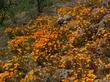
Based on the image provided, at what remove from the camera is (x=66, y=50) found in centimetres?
1411

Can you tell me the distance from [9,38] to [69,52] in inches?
305

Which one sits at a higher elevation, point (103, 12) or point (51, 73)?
point (103, 12)

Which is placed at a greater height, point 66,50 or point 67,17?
point 67,17

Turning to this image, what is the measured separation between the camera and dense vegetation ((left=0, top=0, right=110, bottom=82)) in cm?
1151

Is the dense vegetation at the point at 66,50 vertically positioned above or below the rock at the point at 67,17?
below

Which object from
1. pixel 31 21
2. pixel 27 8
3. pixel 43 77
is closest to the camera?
pixel 43 77

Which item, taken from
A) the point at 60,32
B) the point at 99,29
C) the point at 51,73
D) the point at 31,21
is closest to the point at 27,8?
the point at 31,21

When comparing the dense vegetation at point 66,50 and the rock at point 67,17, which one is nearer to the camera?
the dense vegetation at point 66,50

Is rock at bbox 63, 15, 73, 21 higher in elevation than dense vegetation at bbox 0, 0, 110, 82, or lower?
higher

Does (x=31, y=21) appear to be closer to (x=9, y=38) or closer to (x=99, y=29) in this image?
(x=9, y=38)

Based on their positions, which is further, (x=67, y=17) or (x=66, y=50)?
(x=67, y=17)

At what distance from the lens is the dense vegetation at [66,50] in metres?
11.5

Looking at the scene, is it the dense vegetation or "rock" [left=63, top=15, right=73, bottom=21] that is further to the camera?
"rock" [left=63, top=15, right=73, bottom=21]

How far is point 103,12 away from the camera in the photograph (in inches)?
663
